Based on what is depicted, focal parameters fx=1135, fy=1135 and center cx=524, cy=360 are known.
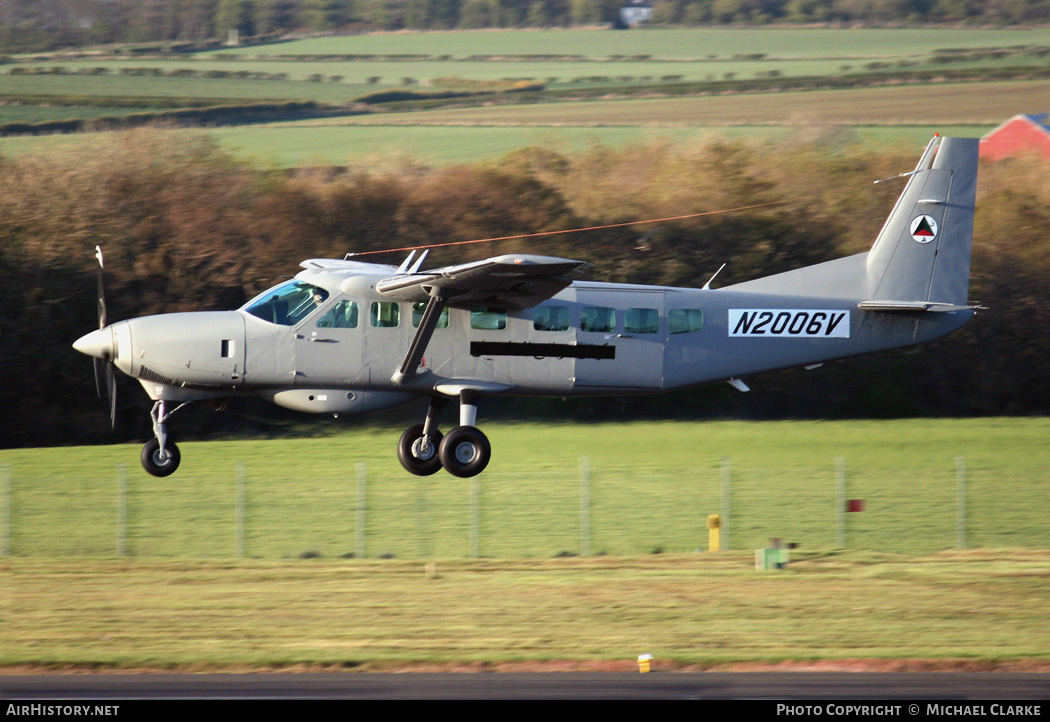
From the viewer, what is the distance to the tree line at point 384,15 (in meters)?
43.6

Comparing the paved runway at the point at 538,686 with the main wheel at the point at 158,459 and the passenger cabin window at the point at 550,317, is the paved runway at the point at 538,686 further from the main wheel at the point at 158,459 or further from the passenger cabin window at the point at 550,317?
the passenger cabin window at the point at 550,317

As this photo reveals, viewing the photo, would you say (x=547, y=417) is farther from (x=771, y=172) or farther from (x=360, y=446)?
(x=771, y=172)

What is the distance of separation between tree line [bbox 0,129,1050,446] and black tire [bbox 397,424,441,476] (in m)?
12.6

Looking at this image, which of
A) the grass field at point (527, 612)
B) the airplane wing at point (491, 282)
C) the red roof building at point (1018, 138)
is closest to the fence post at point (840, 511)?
the grass field at point (527, 612)

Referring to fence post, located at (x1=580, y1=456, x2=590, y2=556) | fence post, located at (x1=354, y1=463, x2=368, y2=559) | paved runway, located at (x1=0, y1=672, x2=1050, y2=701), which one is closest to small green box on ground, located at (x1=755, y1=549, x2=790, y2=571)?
fence post, located at (x1=580, y1=456, x2=590, y2=556)

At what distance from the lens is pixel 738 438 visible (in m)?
29.8

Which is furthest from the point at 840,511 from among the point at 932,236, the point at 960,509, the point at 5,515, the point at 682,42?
→ the point at 682,42

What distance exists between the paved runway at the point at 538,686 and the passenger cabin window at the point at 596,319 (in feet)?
15.7

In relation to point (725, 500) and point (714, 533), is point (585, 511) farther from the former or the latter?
point (725, 500)

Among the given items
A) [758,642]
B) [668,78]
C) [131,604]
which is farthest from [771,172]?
[131,604]

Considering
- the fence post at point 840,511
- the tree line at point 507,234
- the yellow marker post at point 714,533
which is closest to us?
the yellow marker post at point 714,533

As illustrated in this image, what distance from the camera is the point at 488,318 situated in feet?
52.7

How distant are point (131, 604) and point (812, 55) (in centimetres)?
4244

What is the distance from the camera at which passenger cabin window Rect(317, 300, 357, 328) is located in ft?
52.2
